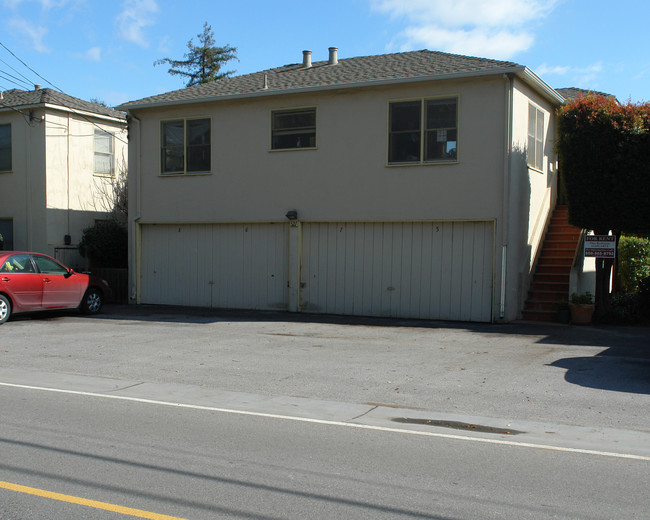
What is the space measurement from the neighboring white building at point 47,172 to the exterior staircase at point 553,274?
566 inches

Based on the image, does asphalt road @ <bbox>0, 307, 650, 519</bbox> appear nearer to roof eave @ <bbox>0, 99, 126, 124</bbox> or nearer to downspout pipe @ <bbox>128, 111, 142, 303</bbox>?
downspout pipe @ <bbox>128, 111, 142, 303</bbox>

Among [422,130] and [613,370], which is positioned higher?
[422,130]

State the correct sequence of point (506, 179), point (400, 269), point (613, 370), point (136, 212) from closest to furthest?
point (613, 370)
point (506, 179)
point (400, 269)
point (136, 212)

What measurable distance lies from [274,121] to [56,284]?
6866mm

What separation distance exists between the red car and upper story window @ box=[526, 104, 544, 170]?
11.5m

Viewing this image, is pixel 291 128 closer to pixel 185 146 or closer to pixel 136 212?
pixel 185 146

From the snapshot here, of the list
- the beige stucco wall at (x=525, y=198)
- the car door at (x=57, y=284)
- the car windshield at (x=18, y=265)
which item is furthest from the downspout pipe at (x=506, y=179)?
the car windshield at (x=18, y=265)

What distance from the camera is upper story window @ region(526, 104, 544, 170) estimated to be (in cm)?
1723

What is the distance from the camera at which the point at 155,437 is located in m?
6.39

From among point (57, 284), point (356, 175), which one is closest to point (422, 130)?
point (356, 175)

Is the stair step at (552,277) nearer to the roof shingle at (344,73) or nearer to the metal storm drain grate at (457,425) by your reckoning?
the roof shingle at (344,73)

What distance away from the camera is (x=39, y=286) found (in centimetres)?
1556

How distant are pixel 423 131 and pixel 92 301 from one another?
9.27 meters

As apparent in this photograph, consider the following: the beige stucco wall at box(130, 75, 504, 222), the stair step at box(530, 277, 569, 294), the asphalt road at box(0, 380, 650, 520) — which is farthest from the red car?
the stair step at box(530, 277, 569, 294)
